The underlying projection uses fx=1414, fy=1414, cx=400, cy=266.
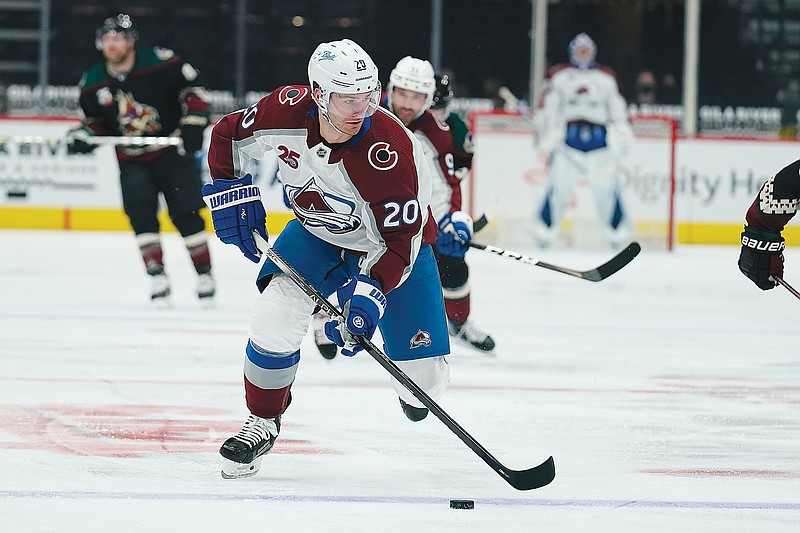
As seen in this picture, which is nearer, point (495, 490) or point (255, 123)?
point (495, 490)

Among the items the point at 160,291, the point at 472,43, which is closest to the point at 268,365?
the point at 160,291

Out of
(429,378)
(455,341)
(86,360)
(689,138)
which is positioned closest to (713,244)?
(689,138)

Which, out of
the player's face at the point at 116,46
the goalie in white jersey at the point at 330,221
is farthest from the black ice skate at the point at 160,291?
the goalie in white jersey at the point at 330,221

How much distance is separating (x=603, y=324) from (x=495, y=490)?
3.18 m

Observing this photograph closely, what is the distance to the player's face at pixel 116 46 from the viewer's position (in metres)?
6.14

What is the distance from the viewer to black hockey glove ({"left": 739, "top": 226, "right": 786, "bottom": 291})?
3.08 metres

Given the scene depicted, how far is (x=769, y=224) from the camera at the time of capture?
3.06 metres

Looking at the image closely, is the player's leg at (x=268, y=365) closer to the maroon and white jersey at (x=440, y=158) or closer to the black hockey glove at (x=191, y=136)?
the maroon and white jersey at (x=440, y=158)

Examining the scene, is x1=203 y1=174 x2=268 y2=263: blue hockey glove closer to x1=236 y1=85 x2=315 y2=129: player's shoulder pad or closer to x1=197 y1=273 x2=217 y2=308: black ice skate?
x1=236 y1=85 x2=315 y2=129: player's shoulder pad

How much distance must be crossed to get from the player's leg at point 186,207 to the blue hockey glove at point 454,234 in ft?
5.70

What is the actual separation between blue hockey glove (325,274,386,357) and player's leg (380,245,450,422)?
0.31m

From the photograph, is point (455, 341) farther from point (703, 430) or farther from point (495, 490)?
point (495, 490)

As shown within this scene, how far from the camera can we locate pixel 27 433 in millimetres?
3320

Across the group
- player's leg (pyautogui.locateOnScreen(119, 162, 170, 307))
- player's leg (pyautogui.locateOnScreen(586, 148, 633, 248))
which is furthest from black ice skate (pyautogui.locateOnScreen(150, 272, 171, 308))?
player's leg (pyautogui.locateOnScreen(586, 148, 633, 248))
